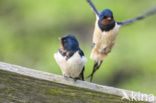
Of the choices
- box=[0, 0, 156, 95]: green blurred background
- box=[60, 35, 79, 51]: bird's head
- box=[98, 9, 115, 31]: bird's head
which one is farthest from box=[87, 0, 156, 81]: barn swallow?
box=[0, 0, 156, 95]: green blurred background

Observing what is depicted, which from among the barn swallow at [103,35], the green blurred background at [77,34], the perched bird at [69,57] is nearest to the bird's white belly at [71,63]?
the perched bird at [69,57]

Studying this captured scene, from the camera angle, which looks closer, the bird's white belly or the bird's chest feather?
the bird's chest feather

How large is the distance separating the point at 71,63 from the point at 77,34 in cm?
165

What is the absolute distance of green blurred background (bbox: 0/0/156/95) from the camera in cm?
269

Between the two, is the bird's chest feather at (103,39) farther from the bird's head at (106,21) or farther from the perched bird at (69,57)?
the perched bird at (69,57)

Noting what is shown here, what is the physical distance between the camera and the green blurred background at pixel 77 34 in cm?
269

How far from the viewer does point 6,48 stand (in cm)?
304

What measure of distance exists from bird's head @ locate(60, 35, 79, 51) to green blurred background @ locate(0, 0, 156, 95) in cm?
106

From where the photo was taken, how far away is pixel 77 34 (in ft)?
10.6

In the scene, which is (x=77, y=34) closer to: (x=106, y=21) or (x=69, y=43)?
(x=69, y=43)

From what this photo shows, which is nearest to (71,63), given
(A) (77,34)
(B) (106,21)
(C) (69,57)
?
(C) (69,57)

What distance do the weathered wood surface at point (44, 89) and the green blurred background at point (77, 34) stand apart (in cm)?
A: 148

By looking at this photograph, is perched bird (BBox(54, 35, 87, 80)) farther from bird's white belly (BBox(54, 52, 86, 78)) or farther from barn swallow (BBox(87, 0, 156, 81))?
barn swallow (BBox(87, 0, 156, 81))

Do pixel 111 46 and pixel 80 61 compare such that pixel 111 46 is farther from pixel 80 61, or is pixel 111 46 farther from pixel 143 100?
pixel 80 61
